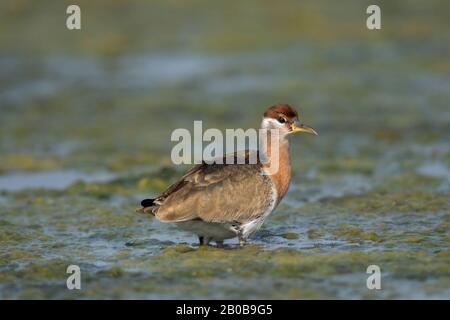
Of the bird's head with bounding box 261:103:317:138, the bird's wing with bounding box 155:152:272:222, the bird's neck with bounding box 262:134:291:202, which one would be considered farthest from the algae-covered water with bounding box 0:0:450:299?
the bird's head with bounding box 261:103:317:138

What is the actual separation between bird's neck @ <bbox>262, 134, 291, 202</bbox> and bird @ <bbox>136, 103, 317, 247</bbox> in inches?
0.4

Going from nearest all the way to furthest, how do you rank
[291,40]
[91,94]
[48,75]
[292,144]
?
[292,144] → [91,94] → [48,75] → [291,40]

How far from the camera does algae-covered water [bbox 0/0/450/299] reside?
8742mm

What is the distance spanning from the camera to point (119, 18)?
894 inches

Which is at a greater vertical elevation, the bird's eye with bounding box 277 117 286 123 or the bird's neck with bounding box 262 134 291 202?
the bird's eye with bounding box 277 117 286 123

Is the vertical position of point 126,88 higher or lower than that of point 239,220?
higher

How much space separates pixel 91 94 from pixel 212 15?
5.09 metres

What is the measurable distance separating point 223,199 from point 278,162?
0.80 metres

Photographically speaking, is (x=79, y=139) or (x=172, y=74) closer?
(x=79, y=139)

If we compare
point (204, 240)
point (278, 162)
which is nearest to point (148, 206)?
point (204, 240)

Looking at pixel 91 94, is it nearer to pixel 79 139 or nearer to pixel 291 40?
pixel 79 139

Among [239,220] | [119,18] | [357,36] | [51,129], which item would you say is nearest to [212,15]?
[119,18]

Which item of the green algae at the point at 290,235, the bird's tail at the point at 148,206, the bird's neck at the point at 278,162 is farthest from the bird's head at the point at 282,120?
the bird's tail at the point at 148,206

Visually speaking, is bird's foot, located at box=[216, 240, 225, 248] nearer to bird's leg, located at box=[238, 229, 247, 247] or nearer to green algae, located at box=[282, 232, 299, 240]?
bird's leg, located at box=[238, 229, 247, 247]
